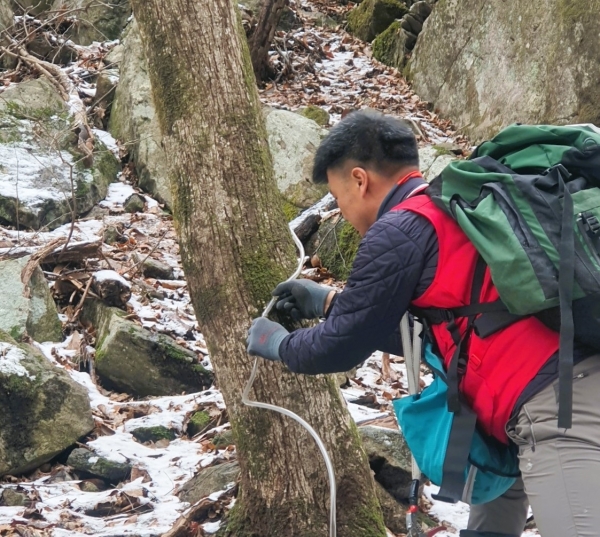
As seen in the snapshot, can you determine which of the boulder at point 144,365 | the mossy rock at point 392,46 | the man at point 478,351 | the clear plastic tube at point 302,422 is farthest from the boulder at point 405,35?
the man at point 478,351

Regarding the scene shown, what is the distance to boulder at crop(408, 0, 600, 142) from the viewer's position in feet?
29.0

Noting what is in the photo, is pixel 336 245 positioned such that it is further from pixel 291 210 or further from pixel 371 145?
pixel 371 145

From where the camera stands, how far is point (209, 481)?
158 inches

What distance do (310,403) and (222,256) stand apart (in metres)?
0.72

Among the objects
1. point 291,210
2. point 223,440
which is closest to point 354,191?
point 223,440

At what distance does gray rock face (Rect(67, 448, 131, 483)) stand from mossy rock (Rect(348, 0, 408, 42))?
36.1 ft

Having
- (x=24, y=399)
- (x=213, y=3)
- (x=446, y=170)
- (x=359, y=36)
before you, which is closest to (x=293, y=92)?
(x=359, y=36)

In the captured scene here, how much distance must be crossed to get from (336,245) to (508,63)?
4125 mm

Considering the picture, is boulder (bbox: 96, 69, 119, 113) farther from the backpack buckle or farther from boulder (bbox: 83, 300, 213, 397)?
the backpack buckle

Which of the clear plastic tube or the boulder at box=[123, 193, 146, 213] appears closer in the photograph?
the clear plastic tube

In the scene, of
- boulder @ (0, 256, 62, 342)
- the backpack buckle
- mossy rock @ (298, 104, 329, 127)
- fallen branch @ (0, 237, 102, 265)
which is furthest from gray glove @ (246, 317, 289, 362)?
mossy rock @ (298, 104, 329, 127)

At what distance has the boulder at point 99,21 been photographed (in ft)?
43.0

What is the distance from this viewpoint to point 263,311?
3.05 meters

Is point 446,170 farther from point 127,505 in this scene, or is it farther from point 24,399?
point 24,399
